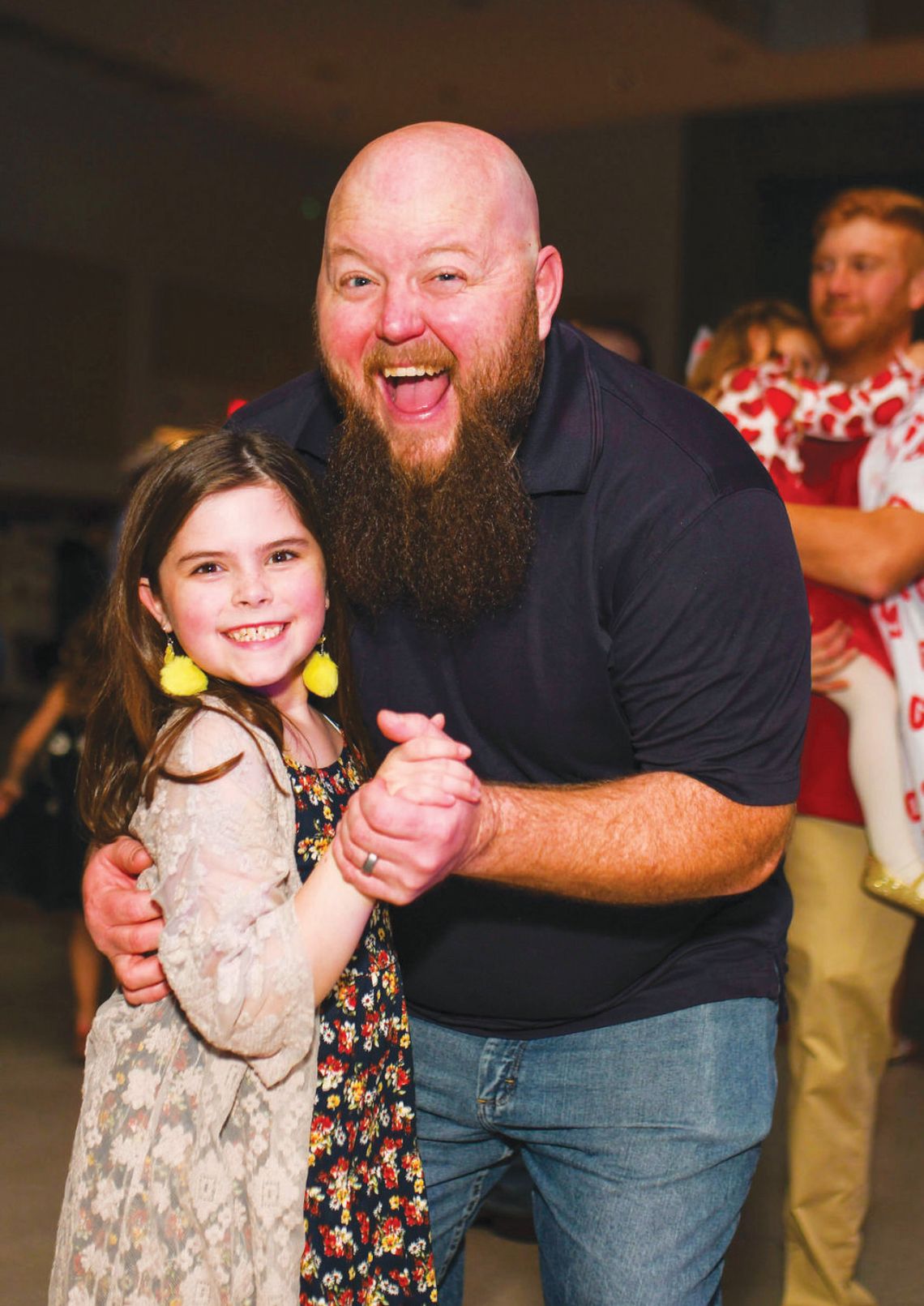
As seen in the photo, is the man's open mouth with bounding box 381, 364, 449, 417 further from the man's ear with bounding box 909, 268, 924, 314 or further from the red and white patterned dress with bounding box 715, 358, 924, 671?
the man's ear with bounding box 909, 268, 924, 314

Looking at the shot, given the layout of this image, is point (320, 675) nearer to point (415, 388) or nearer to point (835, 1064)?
point (415, 388)

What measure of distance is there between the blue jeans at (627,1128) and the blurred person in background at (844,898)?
2.66 ft

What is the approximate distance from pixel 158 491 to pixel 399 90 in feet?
25.6

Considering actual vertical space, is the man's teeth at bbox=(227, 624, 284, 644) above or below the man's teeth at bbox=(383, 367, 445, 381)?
below

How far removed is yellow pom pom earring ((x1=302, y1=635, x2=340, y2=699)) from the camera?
169 centimetres

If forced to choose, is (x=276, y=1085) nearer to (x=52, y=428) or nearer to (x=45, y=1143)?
(x=45, y=1143)

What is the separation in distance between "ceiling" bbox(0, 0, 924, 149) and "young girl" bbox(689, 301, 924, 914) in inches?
203

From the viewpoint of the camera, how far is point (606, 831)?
4.84 ft

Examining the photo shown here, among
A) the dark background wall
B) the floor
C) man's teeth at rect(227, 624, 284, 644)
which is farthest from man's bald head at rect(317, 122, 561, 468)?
the dark background wall

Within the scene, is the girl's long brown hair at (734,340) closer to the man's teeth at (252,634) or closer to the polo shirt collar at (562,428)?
the polo shirt collar at (562,428)

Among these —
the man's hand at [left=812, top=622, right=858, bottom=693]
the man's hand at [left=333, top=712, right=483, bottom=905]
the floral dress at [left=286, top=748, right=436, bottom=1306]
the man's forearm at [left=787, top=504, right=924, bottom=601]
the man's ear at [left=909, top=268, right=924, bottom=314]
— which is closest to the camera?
the man's hand at [left=333, top=712, right=483, bottom=905]

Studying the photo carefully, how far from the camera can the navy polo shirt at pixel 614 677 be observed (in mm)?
1532

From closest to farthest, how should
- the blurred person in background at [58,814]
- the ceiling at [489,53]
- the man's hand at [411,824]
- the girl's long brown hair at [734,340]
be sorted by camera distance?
the man's hand at [411,824] < the girl's long brown hair at [734,340] < the blurred person in background at [58,814] < the ceiling at [489,53]

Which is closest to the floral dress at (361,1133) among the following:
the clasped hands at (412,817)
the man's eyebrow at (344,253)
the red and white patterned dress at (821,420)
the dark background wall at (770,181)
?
the clasped hands at (412,817)
